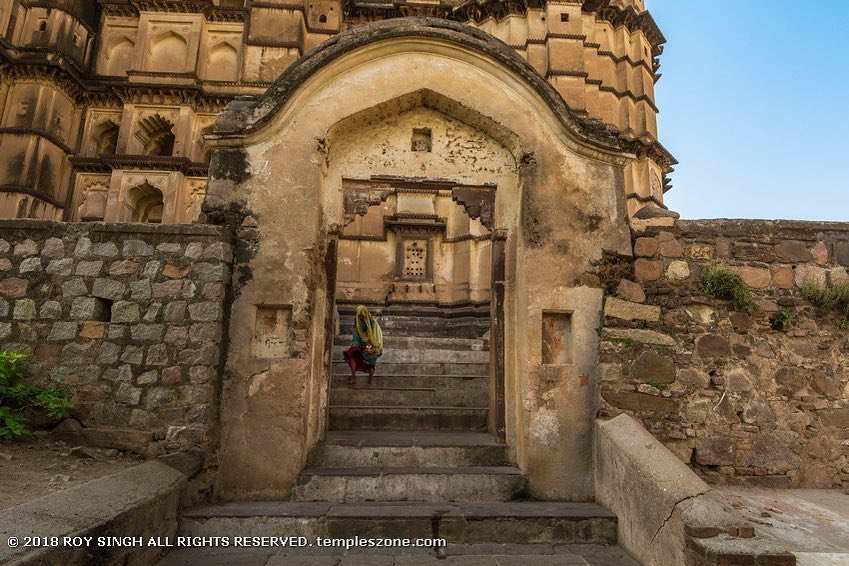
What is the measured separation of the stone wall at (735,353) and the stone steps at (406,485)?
→ 131 cm

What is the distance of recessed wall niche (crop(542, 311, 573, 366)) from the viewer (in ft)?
18.4

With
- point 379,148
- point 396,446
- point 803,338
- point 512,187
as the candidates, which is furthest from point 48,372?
point 803,338

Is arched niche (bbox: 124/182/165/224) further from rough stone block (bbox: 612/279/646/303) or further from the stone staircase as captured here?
rough stone block (bbox: 612/279/646/303)

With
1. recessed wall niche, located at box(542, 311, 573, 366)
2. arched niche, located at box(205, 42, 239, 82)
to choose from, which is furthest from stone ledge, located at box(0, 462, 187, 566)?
arched niche, located at box(205, 42, 239, 82)

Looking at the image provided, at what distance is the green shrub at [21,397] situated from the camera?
4.61 m

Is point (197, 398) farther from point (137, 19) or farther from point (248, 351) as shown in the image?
point (137, 19)

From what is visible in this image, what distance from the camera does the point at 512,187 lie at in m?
6.13

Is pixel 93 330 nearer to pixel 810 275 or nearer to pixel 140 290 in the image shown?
pixel 140 290

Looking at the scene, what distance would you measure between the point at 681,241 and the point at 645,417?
6.35 feet

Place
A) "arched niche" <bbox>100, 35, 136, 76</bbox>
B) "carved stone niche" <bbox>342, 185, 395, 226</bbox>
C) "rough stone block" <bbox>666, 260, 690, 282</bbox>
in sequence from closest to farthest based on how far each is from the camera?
"rough stone block" <bbox>666, 260, 690, 282</bbox>, "carved stone niche" <bbox>342, 185, 395, 226</bbox>, "arched niche" <bbox>100, 35, 136, 76</bbox>

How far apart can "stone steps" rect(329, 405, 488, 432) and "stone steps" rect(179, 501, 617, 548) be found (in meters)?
2.43

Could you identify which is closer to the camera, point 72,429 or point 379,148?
point 72,429

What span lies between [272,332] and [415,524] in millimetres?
2396

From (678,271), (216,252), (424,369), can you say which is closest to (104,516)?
(216,252)
